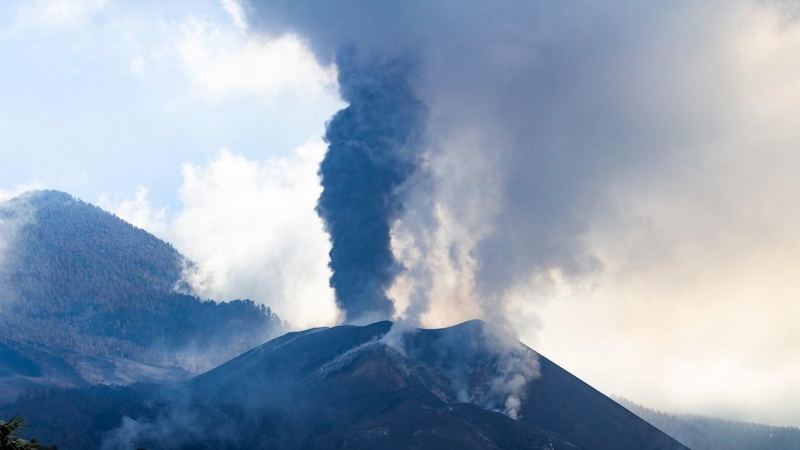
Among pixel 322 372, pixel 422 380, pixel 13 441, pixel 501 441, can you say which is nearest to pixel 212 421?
pixel 322 372

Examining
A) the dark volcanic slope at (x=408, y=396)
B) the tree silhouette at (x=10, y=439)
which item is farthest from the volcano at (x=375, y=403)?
the tree silhouette at (x=10, y=439)

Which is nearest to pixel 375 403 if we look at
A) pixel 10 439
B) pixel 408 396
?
pixel 408 396

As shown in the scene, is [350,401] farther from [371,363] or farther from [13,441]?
[13,441]

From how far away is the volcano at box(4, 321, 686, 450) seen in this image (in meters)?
147

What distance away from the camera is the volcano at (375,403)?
147 m

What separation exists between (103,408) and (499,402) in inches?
2511

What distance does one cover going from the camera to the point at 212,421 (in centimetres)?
15600

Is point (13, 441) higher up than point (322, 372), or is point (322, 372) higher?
point (322, 372)

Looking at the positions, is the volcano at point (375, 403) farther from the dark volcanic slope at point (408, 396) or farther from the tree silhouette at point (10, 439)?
the tree silhouette at point (10, 439)

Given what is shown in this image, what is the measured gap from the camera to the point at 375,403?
157 metres

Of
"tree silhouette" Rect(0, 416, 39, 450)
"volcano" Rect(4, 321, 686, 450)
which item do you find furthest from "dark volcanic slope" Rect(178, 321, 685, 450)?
"tree silhouette" Rect(0, 416, 39, 450)

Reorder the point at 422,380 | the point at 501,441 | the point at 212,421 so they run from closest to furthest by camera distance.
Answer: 1. the point at 501,441
2. the point at 212,421
3. the point at 422,380

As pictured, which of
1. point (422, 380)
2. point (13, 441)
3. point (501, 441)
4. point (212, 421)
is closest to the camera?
point (13, 441)

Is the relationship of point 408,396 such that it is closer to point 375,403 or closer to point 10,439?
point 375,403
